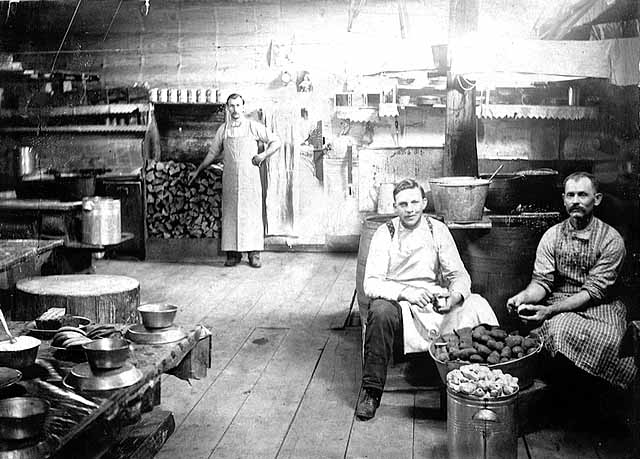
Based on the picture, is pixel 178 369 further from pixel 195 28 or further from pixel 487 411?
pixel 195 28

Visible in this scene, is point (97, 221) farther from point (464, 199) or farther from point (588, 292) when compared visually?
point (588, 292)

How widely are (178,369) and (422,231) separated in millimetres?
1989

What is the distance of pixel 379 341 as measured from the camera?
15.1ft

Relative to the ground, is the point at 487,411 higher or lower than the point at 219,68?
lower

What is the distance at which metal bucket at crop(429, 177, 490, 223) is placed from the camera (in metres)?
5.23

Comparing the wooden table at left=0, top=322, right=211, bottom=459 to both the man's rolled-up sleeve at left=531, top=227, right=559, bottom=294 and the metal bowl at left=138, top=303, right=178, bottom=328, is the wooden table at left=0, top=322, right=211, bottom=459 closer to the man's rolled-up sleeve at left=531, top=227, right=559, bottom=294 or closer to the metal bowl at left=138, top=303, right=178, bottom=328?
the metal bowl at left=138, top=303, right=178, bottom=328

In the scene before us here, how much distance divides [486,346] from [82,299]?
272cm

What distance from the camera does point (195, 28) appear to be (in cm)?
1041

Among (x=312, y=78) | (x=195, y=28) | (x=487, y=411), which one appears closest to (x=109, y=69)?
(x=195, y=28)

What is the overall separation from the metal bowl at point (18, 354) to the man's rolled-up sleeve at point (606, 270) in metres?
Answer: 3.11

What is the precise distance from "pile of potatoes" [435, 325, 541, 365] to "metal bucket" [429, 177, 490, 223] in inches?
42.3

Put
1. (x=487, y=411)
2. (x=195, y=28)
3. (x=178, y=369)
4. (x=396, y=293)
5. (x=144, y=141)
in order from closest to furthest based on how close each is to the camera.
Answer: (x=487, y=411), (x=178, y=369), (x=396, y=293), (x=144, y=141), (x=195, y=28)

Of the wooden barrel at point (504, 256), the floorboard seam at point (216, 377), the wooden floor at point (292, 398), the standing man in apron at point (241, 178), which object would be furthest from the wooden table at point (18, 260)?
the wooden barrel at point (504, 256)

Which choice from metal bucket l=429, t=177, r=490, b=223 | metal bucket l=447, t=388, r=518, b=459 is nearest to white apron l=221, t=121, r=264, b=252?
metal bucket l=429, t=177, r=490, b=223
